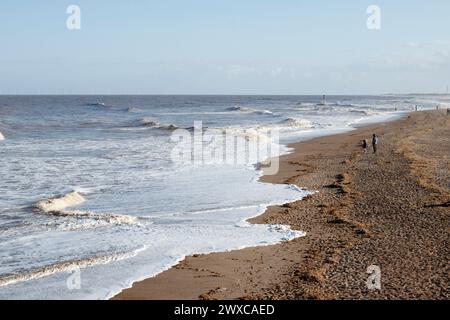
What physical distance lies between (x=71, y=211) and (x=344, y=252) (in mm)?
7986

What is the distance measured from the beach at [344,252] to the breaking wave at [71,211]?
11.7ft

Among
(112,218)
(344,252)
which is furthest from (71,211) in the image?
(344,252)

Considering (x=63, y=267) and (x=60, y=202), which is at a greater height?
(x=60, y=202)

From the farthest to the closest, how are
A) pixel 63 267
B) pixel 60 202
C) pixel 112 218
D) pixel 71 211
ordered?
pixel 60 202, pixel 71 211, pixel 112 218, pixel 63 267

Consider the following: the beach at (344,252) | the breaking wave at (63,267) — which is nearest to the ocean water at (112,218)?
the breaking wave at (63,267)

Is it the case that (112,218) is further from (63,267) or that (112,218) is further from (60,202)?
(63,267)

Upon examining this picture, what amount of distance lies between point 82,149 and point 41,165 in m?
7.29

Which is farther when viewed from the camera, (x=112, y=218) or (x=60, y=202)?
(x=60, y=202)

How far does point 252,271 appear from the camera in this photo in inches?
400

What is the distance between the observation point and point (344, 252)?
11133 millimetres

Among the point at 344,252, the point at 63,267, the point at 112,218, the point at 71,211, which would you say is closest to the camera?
the point at 63,267

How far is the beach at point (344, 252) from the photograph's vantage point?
905 centimetres

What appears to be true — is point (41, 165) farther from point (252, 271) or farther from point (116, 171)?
point (252, 271)

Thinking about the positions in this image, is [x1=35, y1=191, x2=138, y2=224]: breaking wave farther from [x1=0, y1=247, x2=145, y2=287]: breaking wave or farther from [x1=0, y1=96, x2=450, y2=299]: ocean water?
[x1=0, y1=247, x2=145, y2=287]: breaking wave
